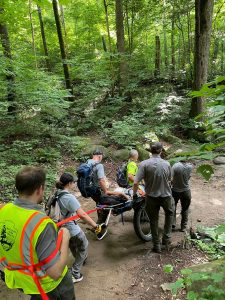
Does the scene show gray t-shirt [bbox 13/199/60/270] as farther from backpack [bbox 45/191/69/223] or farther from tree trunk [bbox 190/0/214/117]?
tree trunk [bbox 190/0/214/117]

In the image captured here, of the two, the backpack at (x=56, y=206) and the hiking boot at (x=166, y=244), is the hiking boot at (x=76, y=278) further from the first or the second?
the hiking boot at (x=166, y=244)

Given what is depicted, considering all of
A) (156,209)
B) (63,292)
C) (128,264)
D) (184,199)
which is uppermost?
(63,292)

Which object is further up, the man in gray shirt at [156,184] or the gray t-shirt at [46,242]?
the gray t-shirt at [46,242]

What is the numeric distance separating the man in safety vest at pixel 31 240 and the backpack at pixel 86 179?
302cm

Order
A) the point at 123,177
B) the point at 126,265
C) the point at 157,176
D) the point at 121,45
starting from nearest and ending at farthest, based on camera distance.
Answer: the point at 126,265 → the point at 157,176 → the point at 123,177 → the point at 121,45

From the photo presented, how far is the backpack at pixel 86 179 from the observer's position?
547 cm

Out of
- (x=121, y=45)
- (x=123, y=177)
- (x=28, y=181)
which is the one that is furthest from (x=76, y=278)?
(x=121, y=45)

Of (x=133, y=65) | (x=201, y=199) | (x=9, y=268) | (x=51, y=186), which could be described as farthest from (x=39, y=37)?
(x=9, y=268)

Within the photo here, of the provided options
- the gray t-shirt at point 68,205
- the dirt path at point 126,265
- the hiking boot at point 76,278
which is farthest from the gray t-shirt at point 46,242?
the hiking boot at point 76,278

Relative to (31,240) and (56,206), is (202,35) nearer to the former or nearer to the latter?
(56,206)

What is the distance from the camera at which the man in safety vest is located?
226 cm

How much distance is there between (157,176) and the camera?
5246 mm

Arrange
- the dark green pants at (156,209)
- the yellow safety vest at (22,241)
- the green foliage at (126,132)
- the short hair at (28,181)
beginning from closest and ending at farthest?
the yellow safety vest at (22,241) → the short hair at (28,181) → the dark green pants at (156,209) → the green foliage at (126,132)

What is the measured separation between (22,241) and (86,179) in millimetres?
3282
